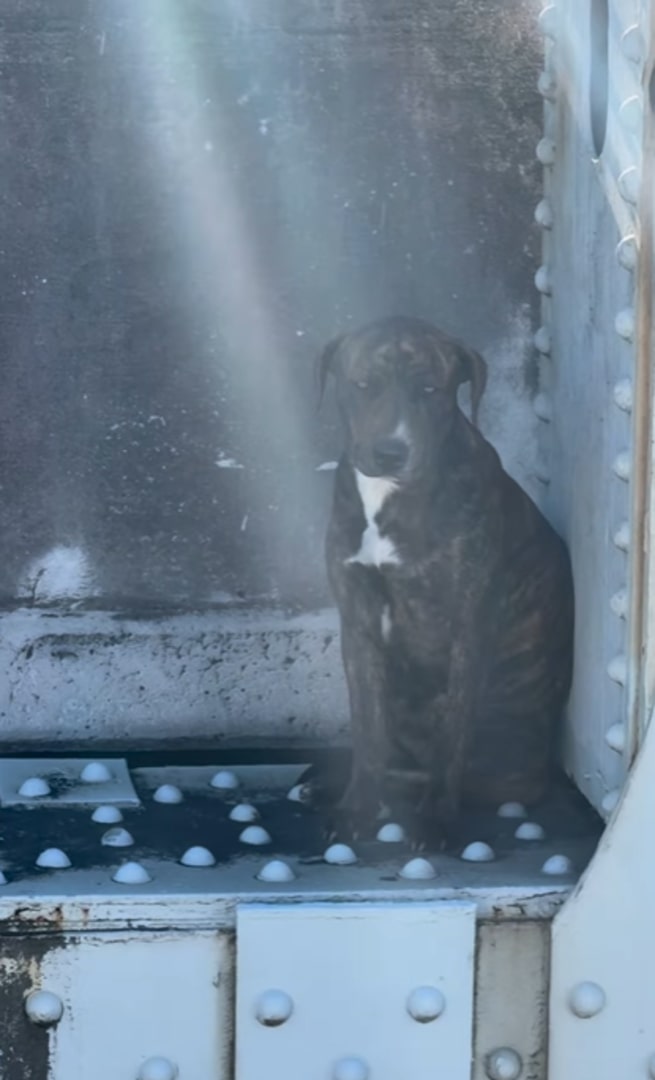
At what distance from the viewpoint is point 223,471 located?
363 cm

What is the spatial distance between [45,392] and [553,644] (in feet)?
3.65

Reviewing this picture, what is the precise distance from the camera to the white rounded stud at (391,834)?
9.76 feet

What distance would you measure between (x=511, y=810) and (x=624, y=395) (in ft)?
2.80

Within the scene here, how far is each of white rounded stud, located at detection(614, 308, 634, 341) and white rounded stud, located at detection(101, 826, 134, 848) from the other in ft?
3.69

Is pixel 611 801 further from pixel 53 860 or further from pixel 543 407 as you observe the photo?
pixel 543 407

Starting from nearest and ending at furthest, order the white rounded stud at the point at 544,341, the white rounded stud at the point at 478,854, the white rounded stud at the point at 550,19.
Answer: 1. the white rounded stud at the point at 478,854
2. the white rounded stud at the point at 550,19
3. the white rounded stud at the point at 544,341

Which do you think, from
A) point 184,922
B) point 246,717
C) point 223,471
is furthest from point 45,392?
point 184,922

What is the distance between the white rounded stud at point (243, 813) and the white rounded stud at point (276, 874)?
0.36 meters

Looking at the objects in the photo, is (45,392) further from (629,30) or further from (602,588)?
(629,30)

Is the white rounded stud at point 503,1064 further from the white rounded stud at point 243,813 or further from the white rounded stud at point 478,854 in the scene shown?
the white rounded stud at point 243,813

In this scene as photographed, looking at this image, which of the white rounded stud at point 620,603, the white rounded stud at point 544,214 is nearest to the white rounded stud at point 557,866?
the white rounded stud at point 620,603

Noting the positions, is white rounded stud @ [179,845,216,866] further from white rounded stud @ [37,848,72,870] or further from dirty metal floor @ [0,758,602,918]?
white rounded stud @ [37,848,72,870]

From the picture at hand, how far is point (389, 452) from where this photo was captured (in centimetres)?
294

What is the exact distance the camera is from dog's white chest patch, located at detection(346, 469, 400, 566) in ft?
10.1
